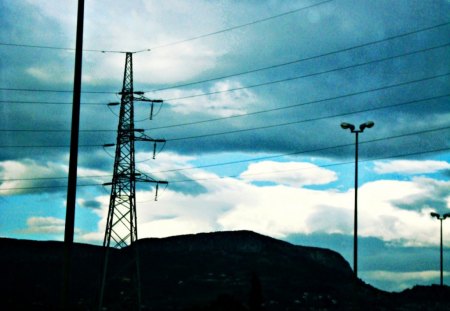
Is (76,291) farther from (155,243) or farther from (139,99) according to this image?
(139,99)

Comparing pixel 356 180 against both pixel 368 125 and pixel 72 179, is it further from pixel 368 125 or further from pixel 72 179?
pixel 72 179

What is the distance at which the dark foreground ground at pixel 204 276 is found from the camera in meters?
116

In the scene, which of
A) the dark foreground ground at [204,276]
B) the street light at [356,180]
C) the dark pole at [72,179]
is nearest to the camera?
the dark pole at [72,179]

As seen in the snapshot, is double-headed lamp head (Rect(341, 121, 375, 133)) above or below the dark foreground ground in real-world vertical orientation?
above

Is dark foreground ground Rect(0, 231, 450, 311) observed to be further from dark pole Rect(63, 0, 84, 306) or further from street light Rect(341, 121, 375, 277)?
dark pole Rect(63, 0, 84, 306)

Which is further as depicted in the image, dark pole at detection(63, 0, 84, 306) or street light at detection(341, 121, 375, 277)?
street light at detection(341, 121, 375, 277)

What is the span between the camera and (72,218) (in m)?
16.6

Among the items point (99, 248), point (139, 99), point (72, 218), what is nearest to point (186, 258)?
point (99, 248)

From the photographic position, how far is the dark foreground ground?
11569 cm

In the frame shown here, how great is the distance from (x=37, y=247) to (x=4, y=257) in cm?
793

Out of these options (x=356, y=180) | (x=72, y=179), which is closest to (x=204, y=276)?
(x=356, y=180)

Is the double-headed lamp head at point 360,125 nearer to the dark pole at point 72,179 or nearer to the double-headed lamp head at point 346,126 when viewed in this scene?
the double-headed lamp head at point 346,126

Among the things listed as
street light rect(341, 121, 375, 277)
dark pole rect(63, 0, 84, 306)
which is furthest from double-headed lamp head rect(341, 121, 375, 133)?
dark pole rect(63, 0, 84, 306)

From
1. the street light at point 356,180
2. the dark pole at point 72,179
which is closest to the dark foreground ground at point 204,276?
the street light at point 356,180
